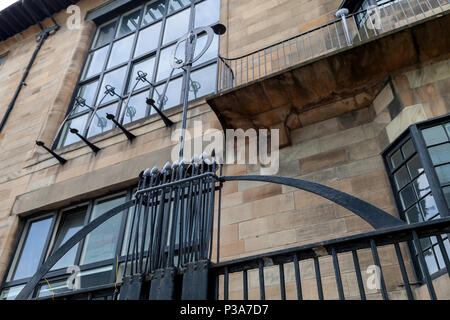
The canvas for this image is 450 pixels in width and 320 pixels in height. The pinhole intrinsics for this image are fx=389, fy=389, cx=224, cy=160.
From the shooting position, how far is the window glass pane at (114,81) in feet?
36.7

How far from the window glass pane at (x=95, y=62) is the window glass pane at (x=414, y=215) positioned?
10047 millimetres

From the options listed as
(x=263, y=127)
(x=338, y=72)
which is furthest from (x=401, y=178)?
(x=263, y=127)

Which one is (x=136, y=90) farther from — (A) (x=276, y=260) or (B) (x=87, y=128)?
(A) (x=276, y=260)

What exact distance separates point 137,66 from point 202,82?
290 cm

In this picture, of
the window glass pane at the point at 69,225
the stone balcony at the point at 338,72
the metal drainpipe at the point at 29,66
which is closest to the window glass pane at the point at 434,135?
the stone balcony at the point at 338,72

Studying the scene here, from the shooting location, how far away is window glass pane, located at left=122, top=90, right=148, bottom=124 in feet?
32.8

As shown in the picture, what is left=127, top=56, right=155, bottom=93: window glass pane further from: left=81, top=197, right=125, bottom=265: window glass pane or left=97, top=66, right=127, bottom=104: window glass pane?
left=81, top=197, right=125, bottom=265: window glass pane

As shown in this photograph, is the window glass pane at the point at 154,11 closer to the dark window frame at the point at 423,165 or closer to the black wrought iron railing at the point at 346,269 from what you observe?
the dark window frame at the point at 423,165

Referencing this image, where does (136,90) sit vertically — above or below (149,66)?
below

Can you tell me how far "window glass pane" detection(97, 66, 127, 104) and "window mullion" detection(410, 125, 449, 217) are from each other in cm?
807

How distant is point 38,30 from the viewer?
1495cm

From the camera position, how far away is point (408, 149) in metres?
5.75
